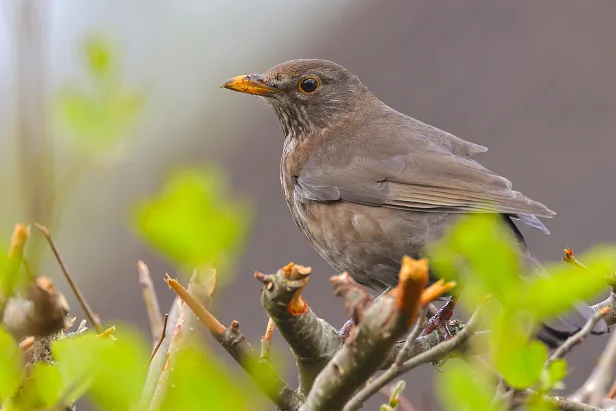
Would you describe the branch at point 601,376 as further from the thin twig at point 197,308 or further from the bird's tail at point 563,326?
the thin twig at point 197,308

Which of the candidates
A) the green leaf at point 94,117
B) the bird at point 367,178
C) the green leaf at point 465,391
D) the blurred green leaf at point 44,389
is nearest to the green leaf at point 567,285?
the green leaf at point 465,391

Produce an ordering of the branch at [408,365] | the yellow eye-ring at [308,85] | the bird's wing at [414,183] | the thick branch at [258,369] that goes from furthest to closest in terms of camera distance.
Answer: the yellow eye-ring at [308,85] < the bird's wing at [414,183] < the thick branch at [258,369] < the branch at [408,365]

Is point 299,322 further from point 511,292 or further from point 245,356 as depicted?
point 511,292

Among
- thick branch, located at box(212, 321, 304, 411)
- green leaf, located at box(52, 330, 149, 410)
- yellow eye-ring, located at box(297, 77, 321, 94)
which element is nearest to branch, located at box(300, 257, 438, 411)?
thick branch, located at box(212, 321, 304, 411)

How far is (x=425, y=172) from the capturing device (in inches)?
182

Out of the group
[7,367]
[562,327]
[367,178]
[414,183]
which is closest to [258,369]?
[7,367]

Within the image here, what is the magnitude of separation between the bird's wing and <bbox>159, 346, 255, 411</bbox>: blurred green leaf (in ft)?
9.35

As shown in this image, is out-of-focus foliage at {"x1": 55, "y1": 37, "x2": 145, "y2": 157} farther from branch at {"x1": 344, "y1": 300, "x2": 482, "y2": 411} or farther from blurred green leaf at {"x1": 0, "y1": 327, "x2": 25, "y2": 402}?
branch at {"x1": 344, "y1": 300, "x2": 482, "y2": 411}

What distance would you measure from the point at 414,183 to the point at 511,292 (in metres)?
3.16

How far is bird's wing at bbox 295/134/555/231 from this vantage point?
13.9 feet

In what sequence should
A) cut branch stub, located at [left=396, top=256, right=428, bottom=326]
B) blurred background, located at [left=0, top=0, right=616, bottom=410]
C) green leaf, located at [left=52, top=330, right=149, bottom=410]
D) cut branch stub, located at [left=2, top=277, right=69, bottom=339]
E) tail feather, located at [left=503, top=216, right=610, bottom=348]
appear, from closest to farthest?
green leaf, located at [left=52, top=330, right=149, bottom=410] < cut branch stub, located at [left=2, top=277, right=69, bottom=339] < cut branch stub, located at [left=396, top=256, right=428, bottom=326] < tail feather, located at [left=503, top=216, right=610, bottom=348] < blurred background, located at [left=0, top=0, right=616, bottom=410]

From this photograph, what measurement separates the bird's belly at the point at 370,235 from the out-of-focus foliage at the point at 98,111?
245 cm

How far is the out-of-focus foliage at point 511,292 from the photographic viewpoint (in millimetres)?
1410

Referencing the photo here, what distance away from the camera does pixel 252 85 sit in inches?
208
